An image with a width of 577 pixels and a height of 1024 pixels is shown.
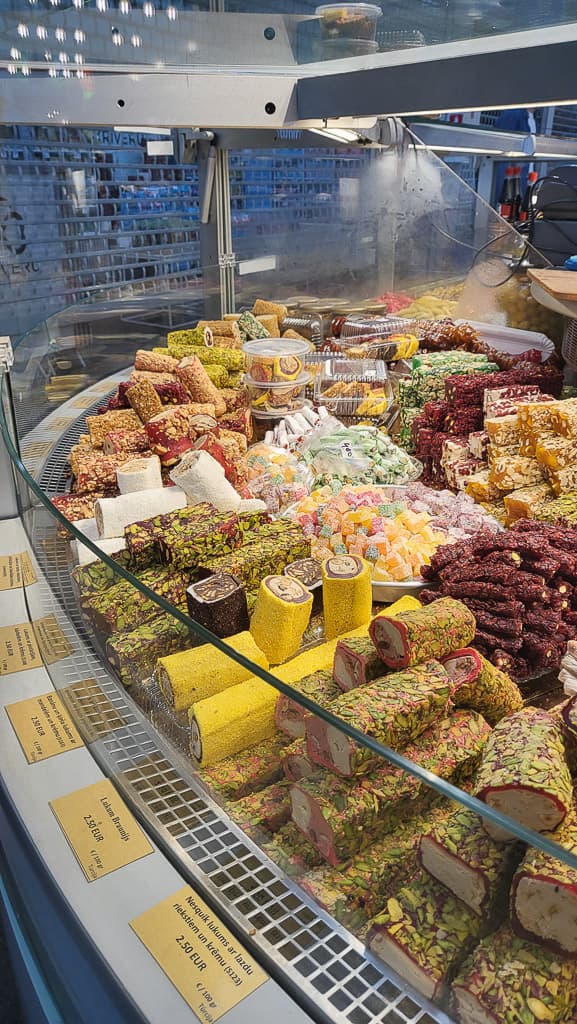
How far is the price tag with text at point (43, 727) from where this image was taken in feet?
5.02

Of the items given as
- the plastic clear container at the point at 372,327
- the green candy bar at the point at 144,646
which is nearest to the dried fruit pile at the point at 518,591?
the green candy bar at the point at 144,646

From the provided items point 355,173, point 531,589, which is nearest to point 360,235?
point 355,173

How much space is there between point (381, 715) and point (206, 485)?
3.92 ft

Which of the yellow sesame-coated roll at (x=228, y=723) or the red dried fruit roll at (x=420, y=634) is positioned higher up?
the red dried fruit roll at (x=420, y=634)

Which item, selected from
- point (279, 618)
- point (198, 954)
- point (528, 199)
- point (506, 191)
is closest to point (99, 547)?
point (279, 618)

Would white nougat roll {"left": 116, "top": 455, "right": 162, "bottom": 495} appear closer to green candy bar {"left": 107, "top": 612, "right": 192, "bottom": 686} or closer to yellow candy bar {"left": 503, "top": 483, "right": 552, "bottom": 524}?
green candy bar {"left": 107, "top": 612, "right": 192, "bottom": 686}

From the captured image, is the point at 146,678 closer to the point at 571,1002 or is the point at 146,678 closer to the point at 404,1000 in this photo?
the point at 404,1000

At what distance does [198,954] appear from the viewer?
41.8 inches

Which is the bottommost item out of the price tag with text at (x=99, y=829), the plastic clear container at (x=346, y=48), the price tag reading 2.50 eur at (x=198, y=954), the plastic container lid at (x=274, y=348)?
the price tag with text at (x=99, y=829)

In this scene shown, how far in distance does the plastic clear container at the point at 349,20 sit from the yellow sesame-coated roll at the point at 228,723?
8.01ft

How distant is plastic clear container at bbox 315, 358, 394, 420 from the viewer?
335cm

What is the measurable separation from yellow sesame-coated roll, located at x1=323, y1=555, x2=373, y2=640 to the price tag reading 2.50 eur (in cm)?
66

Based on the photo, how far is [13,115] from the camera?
112 inches

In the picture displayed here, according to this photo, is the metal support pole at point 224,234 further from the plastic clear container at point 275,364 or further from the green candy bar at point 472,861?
the green candy bar at point 472,861
